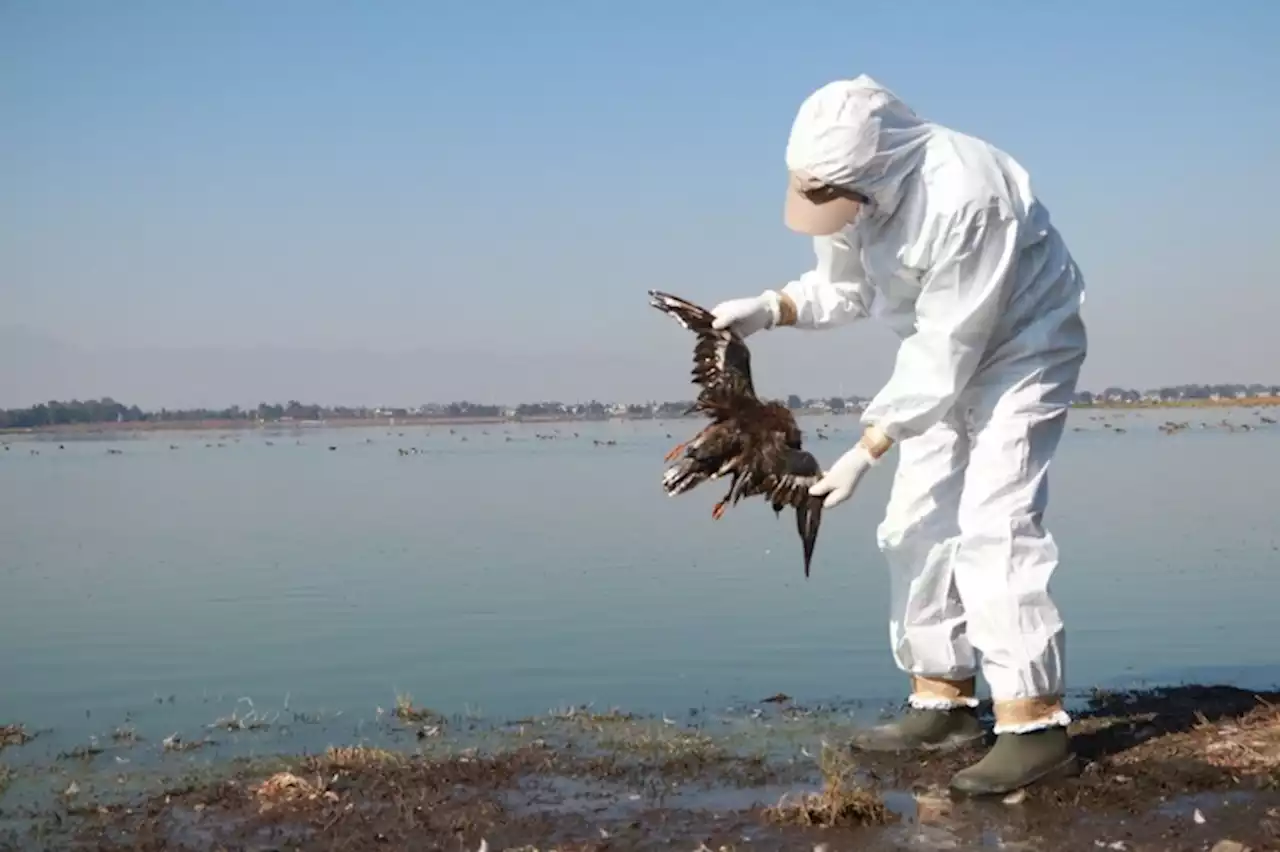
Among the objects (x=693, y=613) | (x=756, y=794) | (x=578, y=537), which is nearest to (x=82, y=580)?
(x=578, y=537)

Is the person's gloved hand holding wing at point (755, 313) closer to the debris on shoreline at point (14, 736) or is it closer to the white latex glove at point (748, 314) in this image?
the white latex glove at point (748, 314)

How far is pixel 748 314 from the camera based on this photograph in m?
6.66

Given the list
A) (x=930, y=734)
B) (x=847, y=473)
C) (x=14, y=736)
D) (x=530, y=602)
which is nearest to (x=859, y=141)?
(x=847, y=473)

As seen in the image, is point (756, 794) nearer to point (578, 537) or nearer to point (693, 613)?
point (693, 613)

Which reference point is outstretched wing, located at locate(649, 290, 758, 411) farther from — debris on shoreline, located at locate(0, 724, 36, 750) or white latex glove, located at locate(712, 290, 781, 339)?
debris on shoreline, located at locate(0, 724, 36, 750)

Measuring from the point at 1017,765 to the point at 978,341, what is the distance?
167 centimetres

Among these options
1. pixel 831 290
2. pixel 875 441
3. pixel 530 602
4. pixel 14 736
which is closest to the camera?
pixel 875 441

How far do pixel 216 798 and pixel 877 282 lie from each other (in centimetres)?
351

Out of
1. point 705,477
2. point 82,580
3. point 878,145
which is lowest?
point 82,580

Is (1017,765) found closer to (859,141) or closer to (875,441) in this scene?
(875,441)

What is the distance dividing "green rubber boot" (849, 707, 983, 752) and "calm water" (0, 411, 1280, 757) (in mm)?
1782

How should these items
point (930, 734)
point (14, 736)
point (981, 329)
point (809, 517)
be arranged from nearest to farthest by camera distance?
point (981, 329), point (809, 517), point (930, 734), point (14, 736)

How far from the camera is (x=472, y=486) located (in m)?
32.6

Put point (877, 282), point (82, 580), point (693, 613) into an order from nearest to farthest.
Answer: point (877, 282)
point (693, 613)
point (82, 580)
